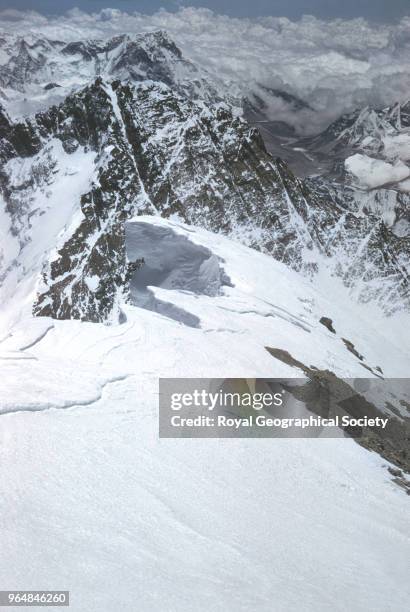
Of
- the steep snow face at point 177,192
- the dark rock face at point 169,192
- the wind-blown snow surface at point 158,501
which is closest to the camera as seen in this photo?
the wind-blown snow surface at point 158,501

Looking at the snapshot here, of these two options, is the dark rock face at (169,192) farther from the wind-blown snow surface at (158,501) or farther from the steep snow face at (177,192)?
the wind-blown snow surface at (158,501)

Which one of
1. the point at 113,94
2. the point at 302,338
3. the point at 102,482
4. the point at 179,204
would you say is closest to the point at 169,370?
the point at 102,482

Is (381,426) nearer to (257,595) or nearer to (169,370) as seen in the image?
(169,370)

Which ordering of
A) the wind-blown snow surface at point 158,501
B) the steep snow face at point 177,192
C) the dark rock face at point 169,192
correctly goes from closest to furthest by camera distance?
the wind-blown snow surface at point 158,501, the steep snow face at point 177,192, the dark rock face at point 169,192

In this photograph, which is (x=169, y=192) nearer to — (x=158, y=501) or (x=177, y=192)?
(x=177, y=192)

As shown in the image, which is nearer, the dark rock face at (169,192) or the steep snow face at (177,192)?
the steep snow face at (177,192)

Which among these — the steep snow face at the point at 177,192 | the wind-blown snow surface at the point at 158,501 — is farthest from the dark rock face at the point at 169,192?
the wind-blown snow surface at the point at 158,501

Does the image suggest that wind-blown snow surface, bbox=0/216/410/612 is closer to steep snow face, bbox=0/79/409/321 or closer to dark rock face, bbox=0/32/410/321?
steep snow face, bbox=0/79/409/321
